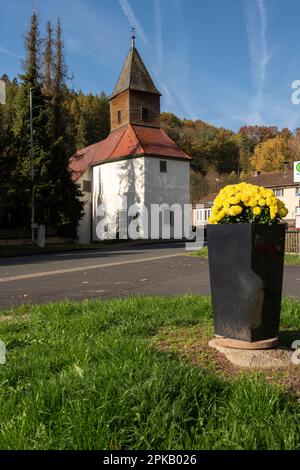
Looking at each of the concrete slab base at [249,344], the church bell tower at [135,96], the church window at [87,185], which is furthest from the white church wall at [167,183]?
the concrete slab base at [249,344]

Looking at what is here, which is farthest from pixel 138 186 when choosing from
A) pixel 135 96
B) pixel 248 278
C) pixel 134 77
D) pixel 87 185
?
pixel 248 278

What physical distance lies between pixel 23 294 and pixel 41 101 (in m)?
24.4

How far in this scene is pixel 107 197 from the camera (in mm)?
41812

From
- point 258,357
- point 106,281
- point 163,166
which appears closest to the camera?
point 258,357

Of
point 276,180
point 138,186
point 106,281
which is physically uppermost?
point 276,180

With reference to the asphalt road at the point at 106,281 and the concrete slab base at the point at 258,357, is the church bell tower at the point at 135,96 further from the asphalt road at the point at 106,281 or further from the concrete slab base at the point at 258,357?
the concrete slab base at the point at 258,357

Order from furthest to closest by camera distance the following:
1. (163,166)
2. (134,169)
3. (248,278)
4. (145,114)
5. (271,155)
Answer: (271,155)
(145,114)
(163,166)
(134,169)
(248,278)

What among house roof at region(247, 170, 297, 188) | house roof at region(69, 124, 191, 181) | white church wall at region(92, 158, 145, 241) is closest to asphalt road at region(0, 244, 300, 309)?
white church wall at region(92, 158, 145, 241)

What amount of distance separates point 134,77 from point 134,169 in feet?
32.0

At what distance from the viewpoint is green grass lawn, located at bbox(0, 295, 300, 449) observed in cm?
237

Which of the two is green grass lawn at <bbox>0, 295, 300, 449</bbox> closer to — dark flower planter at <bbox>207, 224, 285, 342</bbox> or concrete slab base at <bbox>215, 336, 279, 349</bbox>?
concrete slab base at <bbox>215, 336, 279, 349</bbox>

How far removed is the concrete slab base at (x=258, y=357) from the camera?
364cm

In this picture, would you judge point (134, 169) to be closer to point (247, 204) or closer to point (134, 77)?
point (134, 77)

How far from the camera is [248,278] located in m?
3.91
